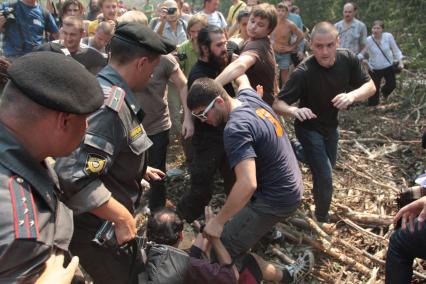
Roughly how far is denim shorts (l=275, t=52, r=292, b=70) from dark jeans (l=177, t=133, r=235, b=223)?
4092 millimetres

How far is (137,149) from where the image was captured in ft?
7.45

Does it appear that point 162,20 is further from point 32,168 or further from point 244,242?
point 32,168

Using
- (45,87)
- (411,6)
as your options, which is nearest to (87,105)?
(45,87)

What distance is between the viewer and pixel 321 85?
3.76m

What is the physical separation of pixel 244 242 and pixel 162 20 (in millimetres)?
3958

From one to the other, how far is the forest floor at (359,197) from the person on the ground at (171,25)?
1.59 m

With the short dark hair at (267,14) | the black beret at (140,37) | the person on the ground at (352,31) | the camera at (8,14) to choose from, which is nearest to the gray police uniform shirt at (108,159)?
the black beret at (140,37)

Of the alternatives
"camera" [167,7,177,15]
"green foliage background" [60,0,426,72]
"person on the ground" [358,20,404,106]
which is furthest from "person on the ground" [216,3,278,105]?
"green foliage background" [60,0,426,72]

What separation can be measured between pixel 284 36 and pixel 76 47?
397 cm

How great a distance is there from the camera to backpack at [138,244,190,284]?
2.38 m

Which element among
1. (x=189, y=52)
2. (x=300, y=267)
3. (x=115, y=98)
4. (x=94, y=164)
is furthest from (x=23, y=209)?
(x=189, y=52)

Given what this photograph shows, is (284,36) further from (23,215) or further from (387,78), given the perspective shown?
(23,215)

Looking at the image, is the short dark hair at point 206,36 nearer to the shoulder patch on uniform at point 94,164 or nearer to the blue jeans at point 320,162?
the blue jeans at point 320,162

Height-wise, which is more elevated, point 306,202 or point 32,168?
point 32,168
